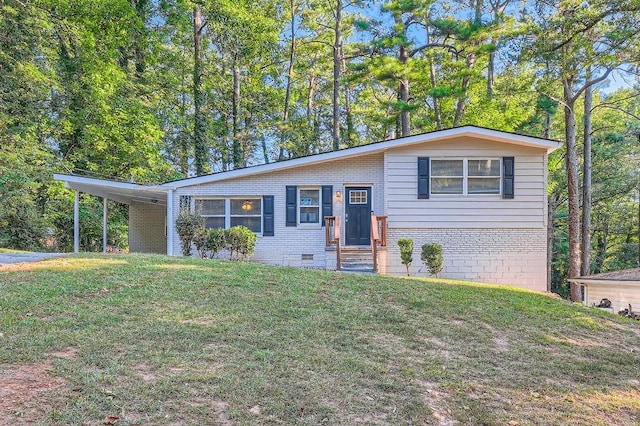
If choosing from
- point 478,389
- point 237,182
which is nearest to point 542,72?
point 237,182

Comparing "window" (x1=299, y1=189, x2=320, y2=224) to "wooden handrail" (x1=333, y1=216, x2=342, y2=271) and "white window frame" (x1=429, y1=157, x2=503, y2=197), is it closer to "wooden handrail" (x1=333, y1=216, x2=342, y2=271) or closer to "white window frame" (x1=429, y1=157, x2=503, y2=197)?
"wooden handrail" (x1=333, y1=216, x2=342, y2=271)

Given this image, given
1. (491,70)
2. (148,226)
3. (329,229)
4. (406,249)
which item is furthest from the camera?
(491,70)

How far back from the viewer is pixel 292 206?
1148 cm

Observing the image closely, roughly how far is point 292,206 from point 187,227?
9.39 feet

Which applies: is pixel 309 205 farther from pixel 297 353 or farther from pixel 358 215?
pixel 297 353

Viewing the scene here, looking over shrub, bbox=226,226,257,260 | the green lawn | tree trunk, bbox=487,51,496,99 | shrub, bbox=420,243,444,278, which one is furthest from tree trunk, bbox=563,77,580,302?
shrub, bbox=226,226,257,260

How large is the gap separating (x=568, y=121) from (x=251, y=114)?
1638cm

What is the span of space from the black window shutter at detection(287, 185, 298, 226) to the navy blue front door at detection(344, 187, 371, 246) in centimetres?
143

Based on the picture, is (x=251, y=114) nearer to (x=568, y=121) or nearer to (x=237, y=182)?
(x=237, y=182)

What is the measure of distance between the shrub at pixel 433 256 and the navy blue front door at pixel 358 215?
1.83 metres

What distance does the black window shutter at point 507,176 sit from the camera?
1096cm

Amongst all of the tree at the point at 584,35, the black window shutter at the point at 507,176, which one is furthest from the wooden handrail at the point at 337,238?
the tree at the point at 584,35

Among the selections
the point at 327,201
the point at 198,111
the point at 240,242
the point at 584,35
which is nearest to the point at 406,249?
the point at 327,201

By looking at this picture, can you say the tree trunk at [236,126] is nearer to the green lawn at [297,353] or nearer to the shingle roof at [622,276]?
the green lawn at [297,353]
